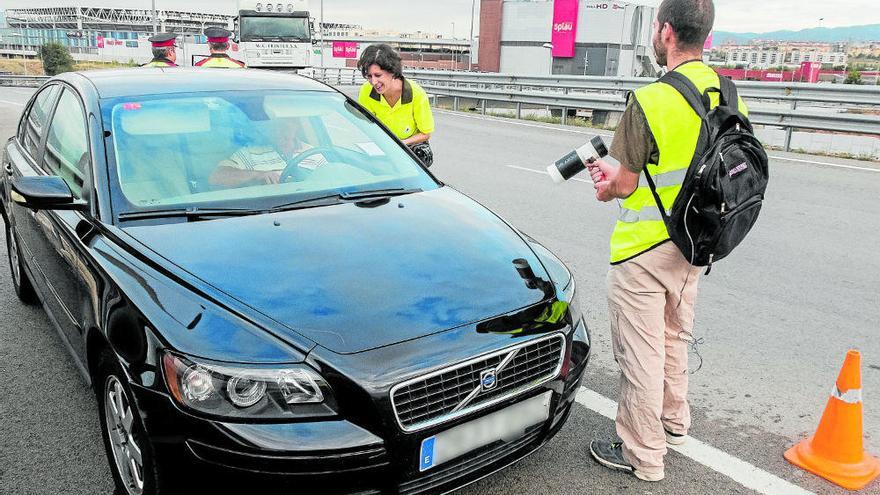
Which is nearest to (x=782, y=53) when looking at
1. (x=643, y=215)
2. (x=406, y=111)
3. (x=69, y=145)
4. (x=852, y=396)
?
(x=406, y=111)

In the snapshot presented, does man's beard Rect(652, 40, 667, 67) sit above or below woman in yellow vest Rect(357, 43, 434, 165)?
above

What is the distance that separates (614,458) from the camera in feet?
9.78

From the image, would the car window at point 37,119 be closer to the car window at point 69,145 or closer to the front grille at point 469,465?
the car window at point 69,145

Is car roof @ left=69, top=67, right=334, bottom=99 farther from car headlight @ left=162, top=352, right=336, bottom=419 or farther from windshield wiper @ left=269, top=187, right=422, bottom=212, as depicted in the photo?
car headlight @ left=162, top=352, right=336, bottom=419

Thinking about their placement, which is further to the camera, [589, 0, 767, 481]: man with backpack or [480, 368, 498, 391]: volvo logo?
[589, 0, 767, 481]: man with backpack

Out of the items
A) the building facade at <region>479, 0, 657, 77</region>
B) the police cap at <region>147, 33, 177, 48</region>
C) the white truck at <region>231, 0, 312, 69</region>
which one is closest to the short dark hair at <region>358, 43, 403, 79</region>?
the police cap at <region>147, 33, 177, 48</region>

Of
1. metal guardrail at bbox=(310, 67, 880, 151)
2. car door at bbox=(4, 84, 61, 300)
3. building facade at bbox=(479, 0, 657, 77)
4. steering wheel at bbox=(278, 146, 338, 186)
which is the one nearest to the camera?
steering wheel at bbox=(278, 146, 338, 186)

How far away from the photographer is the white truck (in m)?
26.0

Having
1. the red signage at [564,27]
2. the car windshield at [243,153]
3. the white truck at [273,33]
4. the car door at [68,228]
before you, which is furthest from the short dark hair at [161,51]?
the red signage at [564,27]

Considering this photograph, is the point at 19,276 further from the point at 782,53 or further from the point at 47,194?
the point at 782,53

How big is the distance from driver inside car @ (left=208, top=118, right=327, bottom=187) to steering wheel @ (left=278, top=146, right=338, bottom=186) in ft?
A: 0.03

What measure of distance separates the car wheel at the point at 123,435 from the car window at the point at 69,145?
94 cm

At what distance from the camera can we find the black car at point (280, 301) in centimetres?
215

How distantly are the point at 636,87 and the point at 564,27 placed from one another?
4849 centimetres
